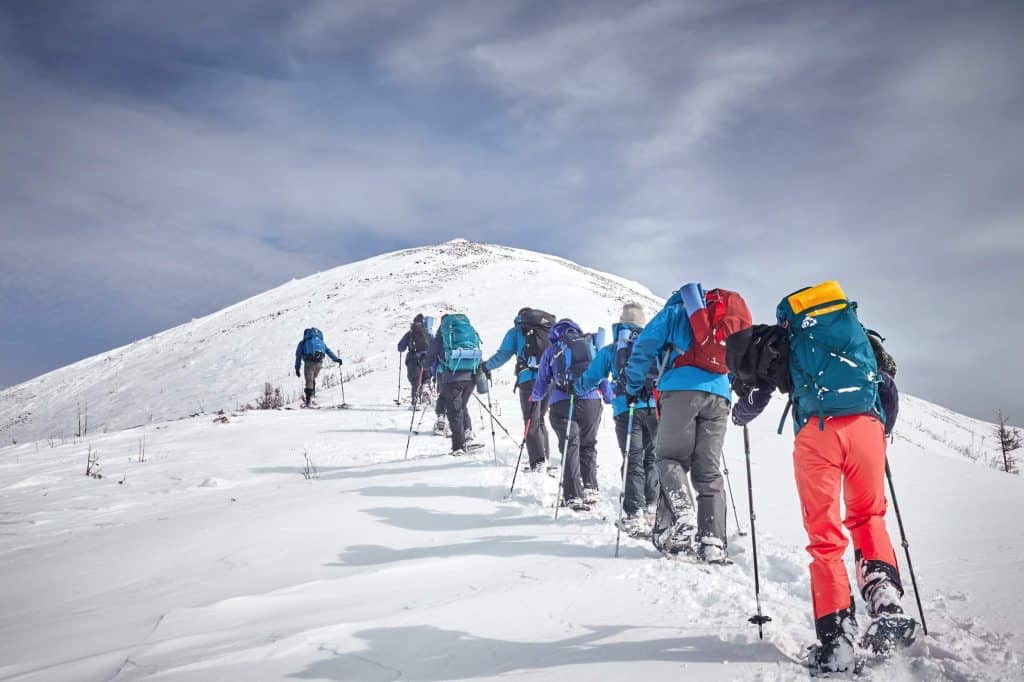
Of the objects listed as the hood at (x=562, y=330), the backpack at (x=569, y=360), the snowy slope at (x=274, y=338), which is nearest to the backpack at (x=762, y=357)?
the backpack at (x=569, y=360)

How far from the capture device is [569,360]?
698cm

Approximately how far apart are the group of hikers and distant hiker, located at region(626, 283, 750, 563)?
1 cm

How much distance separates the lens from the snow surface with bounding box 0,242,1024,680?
9.91 ft

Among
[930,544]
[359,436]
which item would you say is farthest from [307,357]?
[930,544]

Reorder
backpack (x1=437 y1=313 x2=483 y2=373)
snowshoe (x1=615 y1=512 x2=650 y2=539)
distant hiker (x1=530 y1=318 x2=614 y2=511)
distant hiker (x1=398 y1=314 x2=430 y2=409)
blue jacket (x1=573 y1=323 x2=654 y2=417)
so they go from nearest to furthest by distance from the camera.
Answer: snowshoe (x1=615 y1=512 x2=650 y2=539) < blue jacket (x1=573 y1=323 x2=654 y2=417) < distant hiker (x1=530 y1=318 x2=614 y2=511) < backpack (x1=437 y1=313 x2=483 y2=373) < distant hiker (x1=398 y1=314 x2=430 y2=409)

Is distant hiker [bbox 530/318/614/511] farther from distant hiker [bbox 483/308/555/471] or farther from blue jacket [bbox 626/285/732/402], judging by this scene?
blue jacket [bbox 626/285/732/402]

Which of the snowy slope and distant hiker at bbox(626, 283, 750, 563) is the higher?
the snowy slope

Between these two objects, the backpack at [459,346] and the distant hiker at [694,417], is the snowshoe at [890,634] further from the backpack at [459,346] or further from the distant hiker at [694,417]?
the backpack at [459,346]

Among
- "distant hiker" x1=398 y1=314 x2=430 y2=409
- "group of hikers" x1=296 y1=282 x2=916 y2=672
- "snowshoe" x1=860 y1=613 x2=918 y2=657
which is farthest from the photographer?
"distant hiker" x1=398 y1=314 x2=430 y2=409

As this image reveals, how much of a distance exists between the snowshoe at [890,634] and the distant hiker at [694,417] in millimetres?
1653

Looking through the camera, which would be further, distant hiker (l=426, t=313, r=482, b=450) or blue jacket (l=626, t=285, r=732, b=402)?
distant hiker (l=426, t=313, r=482, b=450)

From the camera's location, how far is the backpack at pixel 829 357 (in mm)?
3225

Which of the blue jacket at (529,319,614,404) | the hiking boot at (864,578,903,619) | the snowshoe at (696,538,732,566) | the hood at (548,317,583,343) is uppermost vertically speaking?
the hood at (548,317,583,343)

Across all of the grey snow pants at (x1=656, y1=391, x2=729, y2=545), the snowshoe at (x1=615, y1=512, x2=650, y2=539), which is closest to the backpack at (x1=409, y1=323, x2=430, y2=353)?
the snowshoe at (x1=615, y1=512, x2=650, y2=539)
